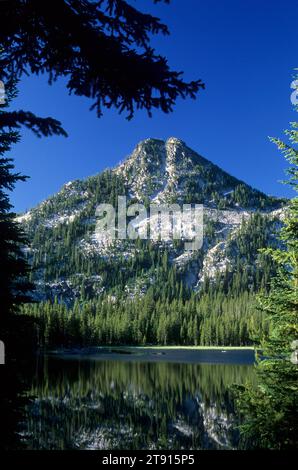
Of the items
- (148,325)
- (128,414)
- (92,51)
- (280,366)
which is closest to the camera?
(92,51)

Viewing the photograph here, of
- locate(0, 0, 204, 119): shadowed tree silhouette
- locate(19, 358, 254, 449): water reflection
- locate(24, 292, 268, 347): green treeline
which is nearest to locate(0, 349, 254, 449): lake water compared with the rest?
locate(19, 358, 254, 449): water reflection

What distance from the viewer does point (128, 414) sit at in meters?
32.0

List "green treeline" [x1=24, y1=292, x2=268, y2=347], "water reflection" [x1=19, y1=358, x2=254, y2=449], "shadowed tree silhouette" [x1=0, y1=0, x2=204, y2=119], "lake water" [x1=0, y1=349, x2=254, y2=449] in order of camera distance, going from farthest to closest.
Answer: "green treeline" [x1=24, y1=292, x2=268, y2=347] < "water reflection" [x1=19, y1=358, x2=254, y2=449] < "lake water" [x1=0, y1=349, x2=254, y2=449] < "shadowed tree silhouette" [x1=0, y1=0, x2=204, y2=119]

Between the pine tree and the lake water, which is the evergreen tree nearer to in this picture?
the lake water

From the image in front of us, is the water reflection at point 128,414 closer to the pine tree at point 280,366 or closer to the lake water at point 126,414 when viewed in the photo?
the lake water at point 126,414

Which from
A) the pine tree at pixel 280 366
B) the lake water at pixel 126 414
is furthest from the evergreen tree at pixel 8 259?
→ the pine tree at pixel 280 366

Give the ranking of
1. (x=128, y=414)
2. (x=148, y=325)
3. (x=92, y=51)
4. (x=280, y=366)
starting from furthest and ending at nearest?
(x=148, y=325), (x=128, y=414), (x=280, y=366), (x=92, y=51)

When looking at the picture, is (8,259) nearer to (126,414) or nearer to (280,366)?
(280,366)

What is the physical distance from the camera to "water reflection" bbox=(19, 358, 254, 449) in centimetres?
2453

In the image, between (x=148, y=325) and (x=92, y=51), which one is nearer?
(x=92, y=51)

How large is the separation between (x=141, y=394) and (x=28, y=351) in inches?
1141

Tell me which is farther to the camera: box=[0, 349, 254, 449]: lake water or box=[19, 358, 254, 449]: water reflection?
box=[19, 358, 254, 449]: water reflection

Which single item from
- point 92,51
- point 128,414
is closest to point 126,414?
point 128,414

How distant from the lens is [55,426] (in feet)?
88.0
